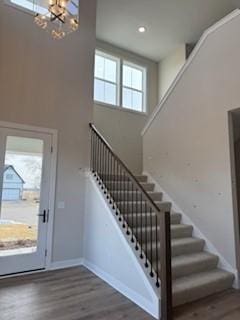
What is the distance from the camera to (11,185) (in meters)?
4.13

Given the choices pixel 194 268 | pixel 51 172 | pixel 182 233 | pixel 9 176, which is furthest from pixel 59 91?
pixel 194 268

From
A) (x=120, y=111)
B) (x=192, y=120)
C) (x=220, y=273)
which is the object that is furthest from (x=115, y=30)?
(x=220, y=273)

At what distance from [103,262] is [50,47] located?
4.07m

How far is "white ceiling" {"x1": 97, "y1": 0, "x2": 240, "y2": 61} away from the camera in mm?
5590

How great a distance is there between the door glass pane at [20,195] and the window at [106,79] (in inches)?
127

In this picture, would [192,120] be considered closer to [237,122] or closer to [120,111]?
[237,122]

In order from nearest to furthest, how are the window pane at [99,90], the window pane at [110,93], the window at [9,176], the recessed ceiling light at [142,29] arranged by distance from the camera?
the window at [9,176] < the recessed ceiling light at [142,29] < the window pane at [99,90] < the window pane at [110,93]

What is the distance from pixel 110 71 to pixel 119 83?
17.3 inches

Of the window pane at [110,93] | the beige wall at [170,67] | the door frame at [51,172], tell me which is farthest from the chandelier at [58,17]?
the beige wall at [170,67]

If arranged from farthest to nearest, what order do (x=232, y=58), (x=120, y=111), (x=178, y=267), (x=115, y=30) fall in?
(x=120, y=111) → (x=115, y=30) → (x=232, y=58) → (x=178, y=267)

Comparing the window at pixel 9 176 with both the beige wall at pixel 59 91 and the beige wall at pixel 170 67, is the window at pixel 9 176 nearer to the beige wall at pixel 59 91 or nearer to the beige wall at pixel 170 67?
the beige wall at pixel 59 91

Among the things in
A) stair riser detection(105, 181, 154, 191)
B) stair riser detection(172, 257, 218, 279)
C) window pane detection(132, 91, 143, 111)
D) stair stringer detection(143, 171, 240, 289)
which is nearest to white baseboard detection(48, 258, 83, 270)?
stair riser detection(105, 181, 154, 191)

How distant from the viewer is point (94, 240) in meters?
4.38

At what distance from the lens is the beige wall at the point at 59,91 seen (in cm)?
426
